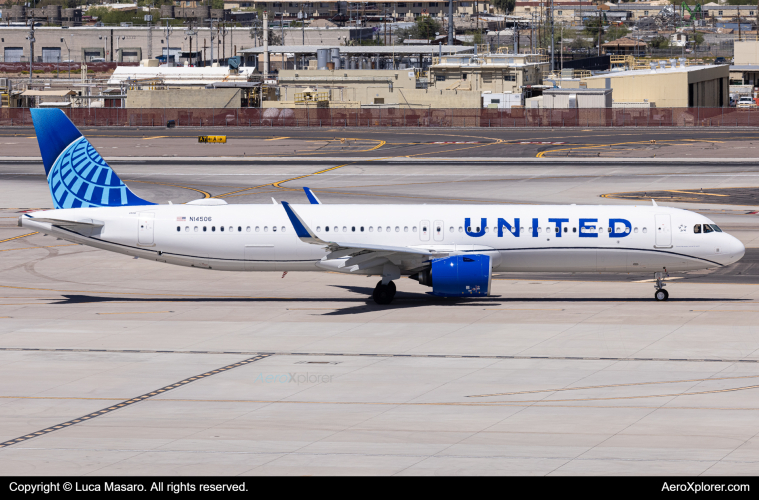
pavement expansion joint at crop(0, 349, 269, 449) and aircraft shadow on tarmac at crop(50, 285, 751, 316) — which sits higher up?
aircraft shadow on tarmac at crop(50, 285, 751, 316)

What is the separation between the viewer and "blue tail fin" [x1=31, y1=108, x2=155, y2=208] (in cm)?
4641

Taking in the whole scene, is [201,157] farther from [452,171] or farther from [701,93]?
[701,93]

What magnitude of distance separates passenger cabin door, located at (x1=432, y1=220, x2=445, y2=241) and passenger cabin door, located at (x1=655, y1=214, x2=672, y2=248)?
9478 millimetres

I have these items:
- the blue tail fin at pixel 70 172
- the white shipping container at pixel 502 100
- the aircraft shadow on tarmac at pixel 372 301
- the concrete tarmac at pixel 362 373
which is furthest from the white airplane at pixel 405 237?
the white shipping container at pixel 502 100

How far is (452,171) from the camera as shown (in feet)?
313

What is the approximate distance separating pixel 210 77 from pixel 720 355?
485 feet

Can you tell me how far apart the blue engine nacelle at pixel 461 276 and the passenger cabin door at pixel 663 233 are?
778cm

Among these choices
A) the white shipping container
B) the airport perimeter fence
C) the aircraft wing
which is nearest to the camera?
the aircraft wing

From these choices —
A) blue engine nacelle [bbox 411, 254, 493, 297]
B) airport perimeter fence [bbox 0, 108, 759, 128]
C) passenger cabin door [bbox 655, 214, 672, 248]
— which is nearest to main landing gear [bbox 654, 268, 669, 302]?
passenger cabin door [bbox 655, 214, 672, 248]

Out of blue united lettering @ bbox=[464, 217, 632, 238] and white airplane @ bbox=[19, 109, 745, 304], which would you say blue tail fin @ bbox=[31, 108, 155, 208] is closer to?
white airplane @ bbox=[19, 109, 745, 304]

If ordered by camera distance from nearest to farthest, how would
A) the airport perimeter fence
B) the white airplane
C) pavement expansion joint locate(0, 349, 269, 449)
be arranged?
pavement expansion joint locate(0, 349, 269, 449), the white airplane, the airport perimeter fence

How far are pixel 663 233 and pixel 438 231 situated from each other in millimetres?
9929

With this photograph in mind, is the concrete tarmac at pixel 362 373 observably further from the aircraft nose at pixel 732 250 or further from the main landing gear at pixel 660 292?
the aircraft nose at pixel 732 250
